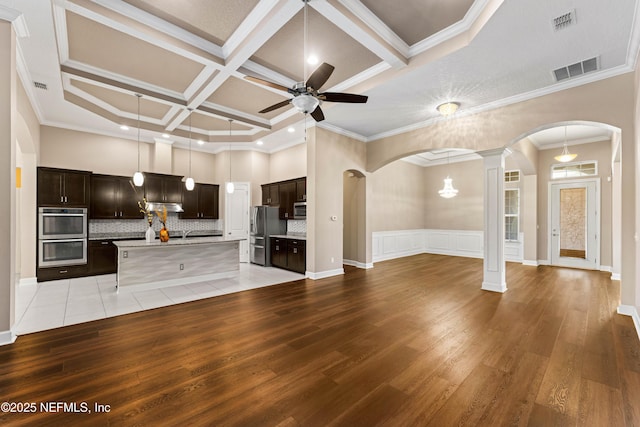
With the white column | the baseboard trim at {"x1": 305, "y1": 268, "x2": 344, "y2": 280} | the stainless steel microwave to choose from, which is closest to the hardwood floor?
the white column

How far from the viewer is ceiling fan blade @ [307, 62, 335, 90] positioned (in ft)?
9.31

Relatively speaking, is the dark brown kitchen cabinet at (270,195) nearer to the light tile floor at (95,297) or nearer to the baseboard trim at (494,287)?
the light tile floor at (95,297)

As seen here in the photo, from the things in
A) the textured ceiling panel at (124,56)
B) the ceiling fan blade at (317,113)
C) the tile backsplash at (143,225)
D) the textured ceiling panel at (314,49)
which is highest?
the textured ceiling panel at (124,56)

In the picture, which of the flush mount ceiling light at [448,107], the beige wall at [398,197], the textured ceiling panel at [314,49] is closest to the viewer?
the textured ceiling panel at [314,49]

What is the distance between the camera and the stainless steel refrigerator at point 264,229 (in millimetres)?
7328

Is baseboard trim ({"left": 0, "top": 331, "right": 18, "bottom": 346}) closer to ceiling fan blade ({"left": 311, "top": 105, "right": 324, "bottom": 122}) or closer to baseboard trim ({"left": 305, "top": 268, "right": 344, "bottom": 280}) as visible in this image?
ceiling fan blade ({"left": 311, "top": 105, "right": 324, "bottom": 122})

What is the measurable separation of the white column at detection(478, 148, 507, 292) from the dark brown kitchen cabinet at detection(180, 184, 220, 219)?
280 inches

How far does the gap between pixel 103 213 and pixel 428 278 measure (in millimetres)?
7786

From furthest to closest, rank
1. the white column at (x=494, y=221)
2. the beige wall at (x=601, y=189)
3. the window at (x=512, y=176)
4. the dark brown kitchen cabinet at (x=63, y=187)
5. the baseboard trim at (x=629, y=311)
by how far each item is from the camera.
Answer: the window at (x=512, y=176) < the beige wall at (x=601, y=189) < the dark brown kitchen cabinet at (x=63, y=187) < the white column at (x=494, y=221) < the baseboard trim at (x=629, y=311)

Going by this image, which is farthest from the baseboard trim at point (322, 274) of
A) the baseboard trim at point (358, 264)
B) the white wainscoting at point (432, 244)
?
the white wainscoting at point (432, 244)

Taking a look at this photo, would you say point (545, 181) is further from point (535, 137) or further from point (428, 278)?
point (428, 278)

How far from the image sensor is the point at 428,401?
201 cm

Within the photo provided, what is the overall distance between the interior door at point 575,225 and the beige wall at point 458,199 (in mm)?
1906

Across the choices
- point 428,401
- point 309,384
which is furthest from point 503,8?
point 309,384
